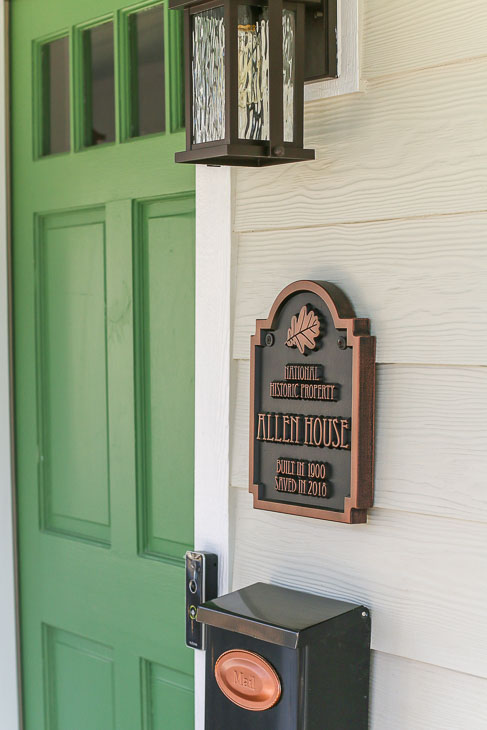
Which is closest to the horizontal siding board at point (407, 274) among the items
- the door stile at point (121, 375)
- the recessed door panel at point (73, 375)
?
the door stile at point (121, 375)

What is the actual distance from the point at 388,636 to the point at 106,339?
95cm

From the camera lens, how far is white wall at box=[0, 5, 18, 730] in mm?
2045

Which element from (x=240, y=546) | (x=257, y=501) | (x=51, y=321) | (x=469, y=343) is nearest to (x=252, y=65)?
(x=469, y=343)

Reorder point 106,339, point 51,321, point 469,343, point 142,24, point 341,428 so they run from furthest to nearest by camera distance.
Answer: point 51,321
point 106,339
point 142,24
point 341,428
point 469,343

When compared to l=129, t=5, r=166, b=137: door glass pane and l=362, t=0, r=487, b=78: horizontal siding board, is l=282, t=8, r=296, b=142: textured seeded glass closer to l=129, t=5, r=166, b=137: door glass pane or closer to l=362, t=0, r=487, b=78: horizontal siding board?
l=362, t=0, r=487, b=78: horizontal siding board

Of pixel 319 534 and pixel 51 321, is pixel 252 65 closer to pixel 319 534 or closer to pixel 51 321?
pixel 319 534

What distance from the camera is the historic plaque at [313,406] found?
1221 mm

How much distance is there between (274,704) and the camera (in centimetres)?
116

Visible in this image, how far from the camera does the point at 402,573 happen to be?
1206 millimetres

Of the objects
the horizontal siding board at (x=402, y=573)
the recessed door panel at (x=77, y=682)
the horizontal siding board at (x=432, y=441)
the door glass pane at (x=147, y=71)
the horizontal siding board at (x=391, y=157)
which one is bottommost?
the recessed door panel at (x=77, y=682)

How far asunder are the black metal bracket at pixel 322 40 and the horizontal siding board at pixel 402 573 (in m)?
0.66

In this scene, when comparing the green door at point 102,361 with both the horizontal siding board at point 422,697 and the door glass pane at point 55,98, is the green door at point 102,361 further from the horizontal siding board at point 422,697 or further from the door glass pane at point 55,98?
Answer: the horizontal siding board at point 422,697

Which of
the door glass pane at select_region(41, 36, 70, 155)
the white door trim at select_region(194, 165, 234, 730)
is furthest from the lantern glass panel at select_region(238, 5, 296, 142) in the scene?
the door glass pane at select_region(41, 36, 70, 155)

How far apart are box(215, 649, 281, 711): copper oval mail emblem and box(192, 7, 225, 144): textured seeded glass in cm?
73
